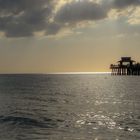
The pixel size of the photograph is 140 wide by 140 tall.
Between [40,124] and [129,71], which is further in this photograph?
[129,71]

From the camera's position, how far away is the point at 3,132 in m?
26.0

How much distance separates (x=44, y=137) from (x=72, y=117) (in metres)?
10.2

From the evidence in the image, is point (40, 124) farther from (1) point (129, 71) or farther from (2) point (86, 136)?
(1) point (129, 71)

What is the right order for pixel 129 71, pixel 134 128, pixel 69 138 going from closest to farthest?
pixel 69 138, pixel 134 128, pixel 129 71

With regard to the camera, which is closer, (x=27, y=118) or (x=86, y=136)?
(x=86, y=136)

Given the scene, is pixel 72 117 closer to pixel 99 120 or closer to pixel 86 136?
pixel 99 120

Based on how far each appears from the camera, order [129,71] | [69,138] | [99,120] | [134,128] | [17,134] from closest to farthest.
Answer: [69,138] → [17,134] → [134,128] → [99,120] → [129,71]

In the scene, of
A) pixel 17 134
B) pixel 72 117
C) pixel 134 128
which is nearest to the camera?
pixel 17 134

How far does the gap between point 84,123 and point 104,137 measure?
20.0 ft

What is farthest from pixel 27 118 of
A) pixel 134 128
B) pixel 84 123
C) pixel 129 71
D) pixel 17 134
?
pixel 129 71

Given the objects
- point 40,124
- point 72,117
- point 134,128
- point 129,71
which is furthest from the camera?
point 129,71

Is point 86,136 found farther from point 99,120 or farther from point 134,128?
point 99,120

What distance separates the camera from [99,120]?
31.8 m

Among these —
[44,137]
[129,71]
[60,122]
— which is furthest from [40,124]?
[129,71]
